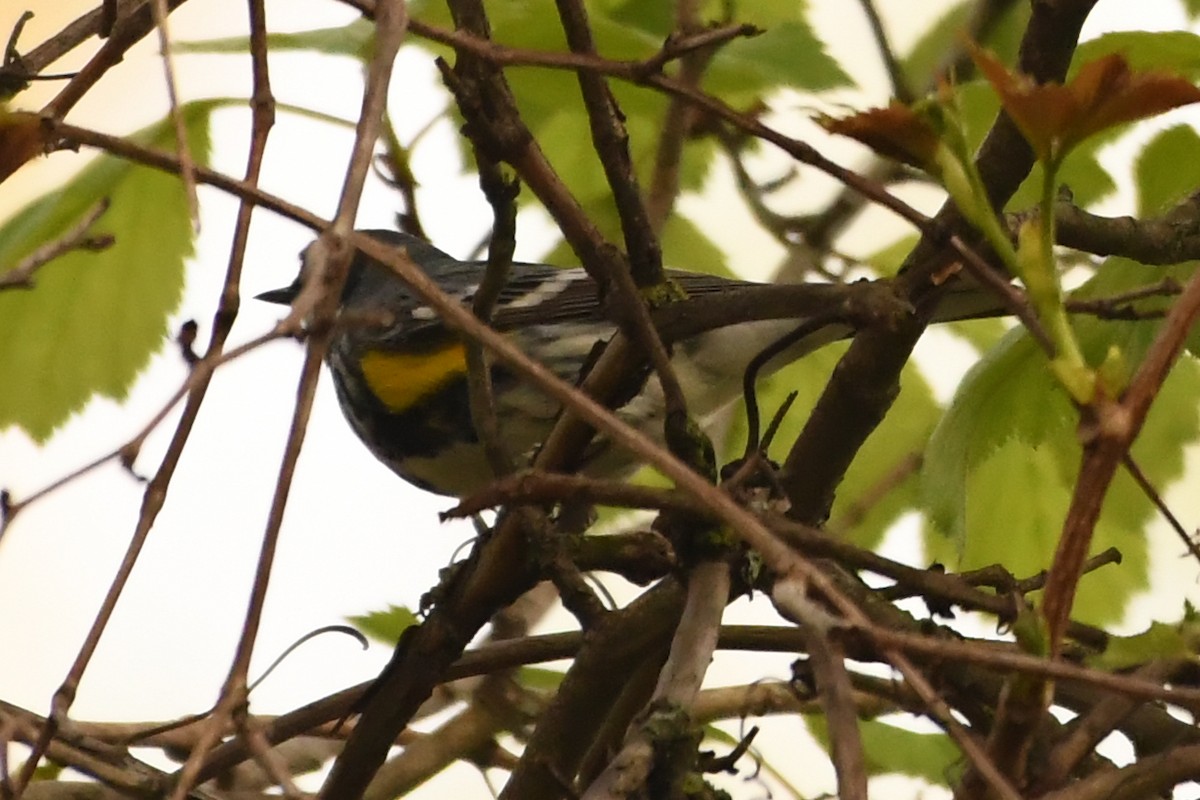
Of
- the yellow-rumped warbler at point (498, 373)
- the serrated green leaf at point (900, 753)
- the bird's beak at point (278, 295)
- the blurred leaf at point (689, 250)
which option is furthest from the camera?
the bird's beak at point (278, 295)

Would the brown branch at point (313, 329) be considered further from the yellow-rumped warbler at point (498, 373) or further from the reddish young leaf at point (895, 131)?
the yellow-rumped warbler at point (498, 373)

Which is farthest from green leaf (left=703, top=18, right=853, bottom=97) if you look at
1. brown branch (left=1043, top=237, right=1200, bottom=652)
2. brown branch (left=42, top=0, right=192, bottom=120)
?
brown branch (left=1043, top=237, right=1200, bottom=652)

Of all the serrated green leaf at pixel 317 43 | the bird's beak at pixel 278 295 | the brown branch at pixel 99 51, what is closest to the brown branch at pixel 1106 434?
the brown branch at pixel 99 51

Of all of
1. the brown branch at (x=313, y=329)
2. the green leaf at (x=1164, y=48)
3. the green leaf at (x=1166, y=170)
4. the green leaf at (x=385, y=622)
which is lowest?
the brown branch at (x=313, y=329)

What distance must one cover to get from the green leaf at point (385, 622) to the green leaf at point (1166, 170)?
1.37 feet

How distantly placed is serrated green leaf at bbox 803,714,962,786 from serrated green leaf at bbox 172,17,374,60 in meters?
0.39

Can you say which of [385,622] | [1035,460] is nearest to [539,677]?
[385,622]

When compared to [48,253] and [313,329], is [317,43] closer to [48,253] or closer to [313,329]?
[48,253]

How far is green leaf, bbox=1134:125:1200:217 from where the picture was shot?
52 centimetres

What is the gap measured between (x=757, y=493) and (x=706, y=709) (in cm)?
29

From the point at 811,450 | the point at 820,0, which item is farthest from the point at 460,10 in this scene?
the point at 820,0

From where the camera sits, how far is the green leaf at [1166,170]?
20.5 inches

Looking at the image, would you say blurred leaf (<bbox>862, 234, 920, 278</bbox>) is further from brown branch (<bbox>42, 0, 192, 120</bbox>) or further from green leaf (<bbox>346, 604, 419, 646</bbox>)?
brown branch (<bbox>42, 0, 192, 120</bbox>)

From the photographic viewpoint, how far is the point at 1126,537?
2.53 feet
